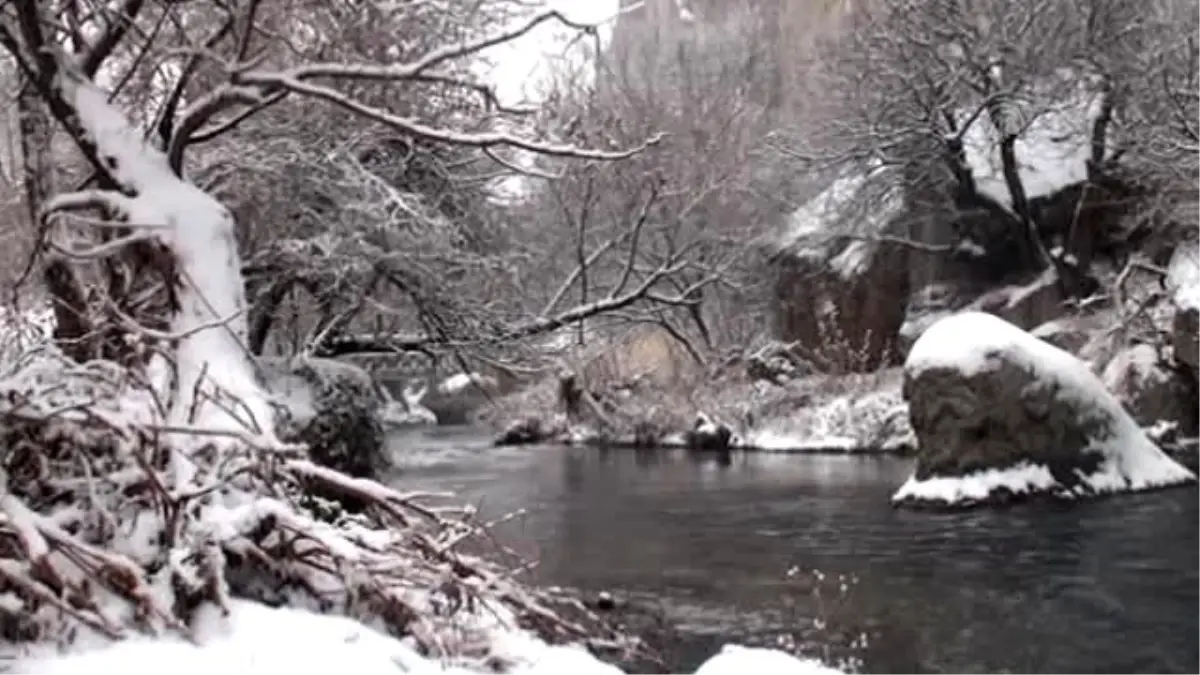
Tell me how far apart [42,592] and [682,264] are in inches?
413

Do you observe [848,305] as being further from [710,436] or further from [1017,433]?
[1017,433]

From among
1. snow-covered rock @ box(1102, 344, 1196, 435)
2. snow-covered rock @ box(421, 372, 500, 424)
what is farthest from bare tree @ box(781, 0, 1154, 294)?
snow-covered rock @ box(421, 372, 500, 424)

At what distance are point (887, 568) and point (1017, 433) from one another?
4.36 m

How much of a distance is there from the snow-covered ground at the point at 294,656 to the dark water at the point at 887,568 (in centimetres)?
188

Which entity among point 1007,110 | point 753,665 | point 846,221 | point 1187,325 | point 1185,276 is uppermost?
point 1007,110

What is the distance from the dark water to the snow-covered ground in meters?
1.88

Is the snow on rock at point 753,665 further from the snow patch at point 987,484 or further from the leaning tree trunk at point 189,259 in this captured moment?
the snow patch at point 987,484

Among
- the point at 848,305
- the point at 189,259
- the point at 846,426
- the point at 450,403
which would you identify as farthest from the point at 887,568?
the point at 450,403

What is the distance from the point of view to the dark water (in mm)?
7656

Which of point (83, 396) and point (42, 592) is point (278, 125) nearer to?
point (83, 396)

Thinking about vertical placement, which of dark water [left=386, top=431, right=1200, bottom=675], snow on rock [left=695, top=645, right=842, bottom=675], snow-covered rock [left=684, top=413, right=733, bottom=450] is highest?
snow-covered rock [left=684, top=413, right=733, bottom=450]

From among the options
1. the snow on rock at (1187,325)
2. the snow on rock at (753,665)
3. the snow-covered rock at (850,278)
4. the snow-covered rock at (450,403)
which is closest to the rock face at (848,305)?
the snow-covered rock at (850,278)

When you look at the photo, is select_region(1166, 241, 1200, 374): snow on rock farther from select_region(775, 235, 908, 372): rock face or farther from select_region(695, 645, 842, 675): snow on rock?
select_region(695, 645, 842, 675): snow on rock

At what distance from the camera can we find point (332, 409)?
44.7ft
